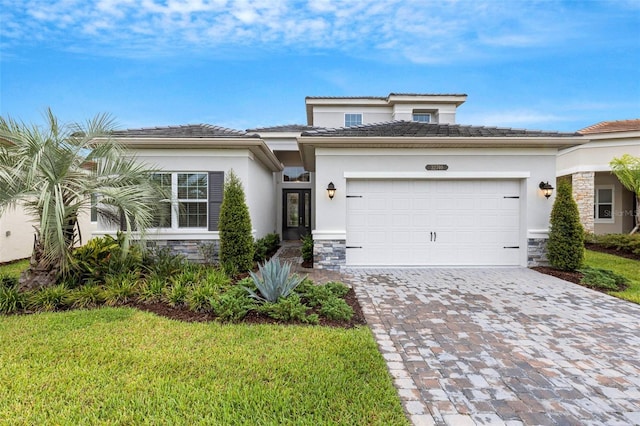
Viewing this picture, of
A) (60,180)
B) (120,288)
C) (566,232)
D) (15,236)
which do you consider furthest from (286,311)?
Answer: (15,236)

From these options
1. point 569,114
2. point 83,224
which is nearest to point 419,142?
point 83,224

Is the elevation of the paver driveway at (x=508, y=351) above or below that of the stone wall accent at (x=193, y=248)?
below

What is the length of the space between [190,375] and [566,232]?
879cm

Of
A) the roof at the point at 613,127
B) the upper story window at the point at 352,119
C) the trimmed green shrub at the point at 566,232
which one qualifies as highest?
the upper story window at the point at 352,119

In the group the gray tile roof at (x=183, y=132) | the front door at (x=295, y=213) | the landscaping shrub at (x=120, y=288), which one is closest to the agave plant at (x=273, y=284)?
the landscaping shrub at (x=120, y=288)

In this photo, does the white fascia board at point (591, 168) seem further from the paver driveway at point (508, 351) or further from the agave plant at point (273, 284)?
the agave plant at point (273, 284)

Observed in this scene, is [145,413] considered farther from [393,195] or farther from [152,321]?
[393,195]

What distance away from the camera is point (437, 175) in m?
8.24

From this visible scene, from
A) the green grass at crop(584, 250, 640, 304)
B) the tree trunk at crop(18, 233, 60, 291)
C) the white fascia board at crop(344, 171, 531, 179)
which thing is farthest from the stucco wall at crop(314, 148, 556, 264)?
the tree trunk at crop(18, 233, 60, 291)

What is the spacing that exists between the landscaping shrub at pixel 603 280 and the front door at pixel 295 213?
11.2 m

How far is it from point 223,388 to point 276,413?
63 centimetres

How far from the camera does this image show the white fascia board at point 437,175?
26.9 ft

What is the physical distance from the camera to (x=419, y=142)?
7.95 meters

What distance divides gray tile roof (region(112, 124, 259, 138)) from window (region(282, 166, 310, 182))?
6852 mm
